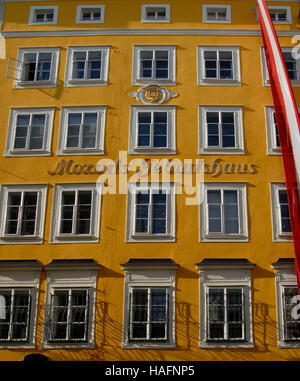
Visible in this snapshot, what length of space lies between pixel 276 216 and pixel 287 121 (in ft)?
12.7

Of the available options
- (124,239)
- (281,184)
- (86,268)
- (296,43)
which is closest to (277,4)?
(296,43)

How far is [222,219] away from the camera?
22.1m

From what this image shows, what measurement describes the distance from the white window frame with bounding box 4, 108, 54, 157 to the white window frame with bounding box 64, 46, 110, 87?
170 cm

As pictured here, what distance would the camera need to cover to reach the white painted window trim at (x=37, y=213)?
22109 millimetres

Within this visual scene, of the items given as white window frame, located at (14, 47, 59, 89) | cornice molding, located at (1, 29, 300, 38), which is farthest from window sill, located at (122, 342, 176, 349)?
cornice molding, located at (1, 29, 300, 38)

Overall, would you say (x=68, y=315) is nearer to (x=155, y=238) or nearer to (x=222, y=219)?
(x=155, y=238)

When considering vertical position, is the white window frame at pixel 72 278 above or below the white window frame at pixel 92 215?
below

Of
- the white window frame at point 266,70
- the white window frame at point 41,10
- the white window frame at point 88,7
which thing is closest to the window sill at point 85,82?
the white window frame at point 88,7

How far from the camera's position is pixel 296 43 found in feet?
83.3

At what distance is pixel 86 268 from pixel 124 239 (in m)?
1.87

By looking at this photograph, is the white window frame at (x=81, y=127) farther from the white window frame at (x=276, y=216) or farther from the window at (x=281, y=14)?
the window at (x=281, y=14)

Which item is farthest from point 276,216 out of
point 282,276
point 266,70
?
point 266,70

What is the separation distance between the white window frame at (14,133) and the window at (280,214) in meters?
9.60

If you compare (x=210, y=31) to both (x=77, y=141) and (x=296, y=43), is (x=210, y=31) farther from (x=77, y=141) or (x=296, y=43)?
(x=77, y=141)
